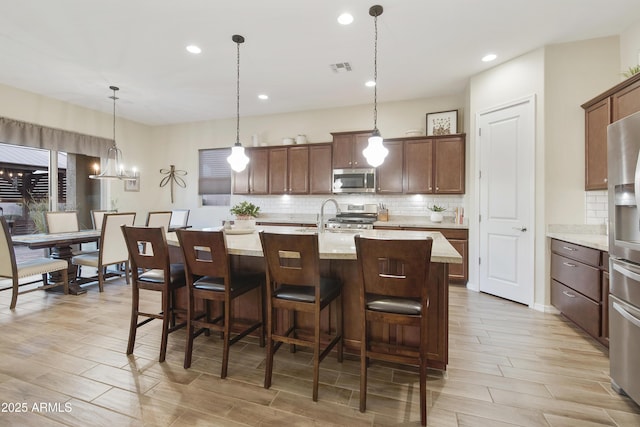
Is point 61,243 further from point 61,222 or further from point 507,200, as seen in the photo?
point 507,200

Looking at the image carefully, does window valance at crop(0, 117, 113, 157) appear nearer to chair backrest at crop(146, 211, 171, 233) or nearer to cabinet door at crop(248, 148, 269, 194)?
chair backrest at crop(146, 211, 171, 233)

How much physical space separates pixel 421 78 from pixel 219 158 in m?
4.28

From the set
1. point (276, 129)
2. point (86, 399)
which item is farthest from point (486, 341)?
point (276, 129)

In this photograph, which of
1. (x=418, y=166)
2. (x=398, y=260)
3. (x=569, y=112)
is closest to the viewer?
(x=398, y=260)

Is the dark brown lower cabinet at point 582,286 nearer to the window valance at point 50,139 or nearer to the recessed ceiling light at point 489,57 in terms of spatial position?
the recessed ceiling light at point 489,57

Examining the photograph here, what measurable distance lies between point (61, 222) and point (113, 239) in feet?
3.41

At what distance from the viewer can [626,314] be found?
5.95 feet

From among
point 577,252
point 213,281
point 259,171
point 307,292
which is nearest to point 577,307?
point 577,252

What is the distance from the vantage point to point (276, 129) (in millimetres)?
6020

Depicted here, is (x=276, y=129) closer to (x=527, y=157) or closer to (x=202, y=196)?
(x=202, y=196)

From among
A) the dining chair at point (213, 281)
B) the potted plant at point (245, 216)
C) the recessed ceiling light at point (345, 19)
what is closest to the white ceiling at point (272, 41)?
the recessed ceiling light at point (345, 19)

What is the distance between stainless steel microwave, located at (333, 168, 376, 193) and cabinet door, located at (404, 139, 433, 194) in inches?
22.1

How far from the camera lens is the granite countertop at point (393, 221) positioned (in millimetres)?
4537

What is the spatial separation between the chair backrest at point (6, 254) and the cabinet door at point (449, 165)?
549 centimetres
